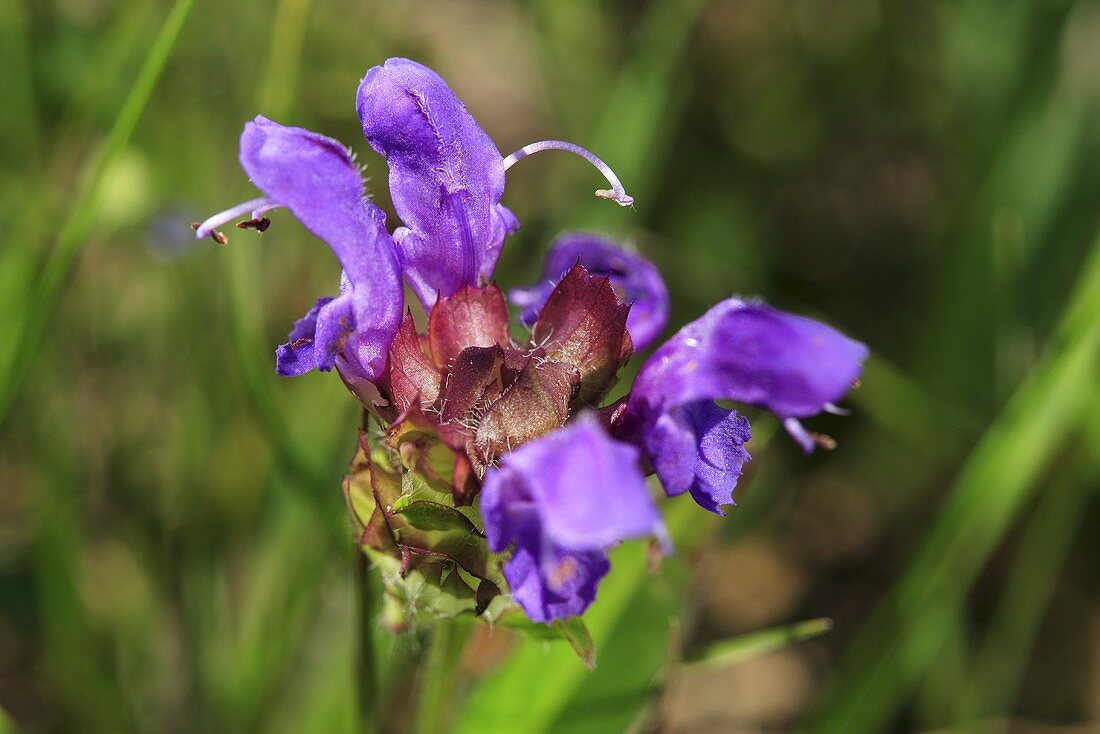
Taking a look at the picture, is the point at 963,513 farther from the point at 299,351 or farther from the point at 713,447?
the point at 299,351

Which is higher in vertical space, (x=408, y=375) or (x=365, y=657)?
(x=408, y=375)

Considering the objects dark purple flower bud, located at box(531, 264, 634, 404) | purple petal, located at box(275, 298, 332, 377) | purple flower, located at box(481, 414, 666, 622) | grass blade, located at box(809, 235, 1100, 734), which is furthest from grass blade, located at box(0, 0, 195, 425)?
grass blade, located at box(809, 235, 1100, 734)

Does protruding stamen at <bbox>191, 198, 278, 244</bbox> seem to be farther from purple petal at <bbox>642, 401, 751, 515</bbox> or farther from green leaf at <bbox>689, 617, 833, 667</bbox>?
green leaf at <bbox>689, 617, 833, 667</bbox>

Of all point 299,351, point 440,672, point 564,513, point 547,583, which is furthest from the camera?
point 440,672

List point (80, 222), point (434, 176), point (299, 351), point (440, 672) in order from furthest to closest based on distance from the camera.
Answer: point (80, 222)
point (440, 672)
point (434, 176)
point (299, 351)

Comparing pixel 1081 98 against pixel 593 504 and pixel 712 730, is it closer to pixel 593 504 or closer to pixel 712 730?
pixel 712 730

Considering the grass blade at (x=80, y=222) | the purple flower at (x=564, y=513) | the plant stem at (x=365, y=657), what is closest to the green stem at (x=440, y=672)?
the plant stem at (x=365, y=657)

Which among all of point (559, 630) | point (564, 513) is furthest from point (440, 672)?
point (564, 513)

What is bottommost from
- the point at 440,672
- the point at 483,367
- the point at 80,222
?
the point at 440,672
